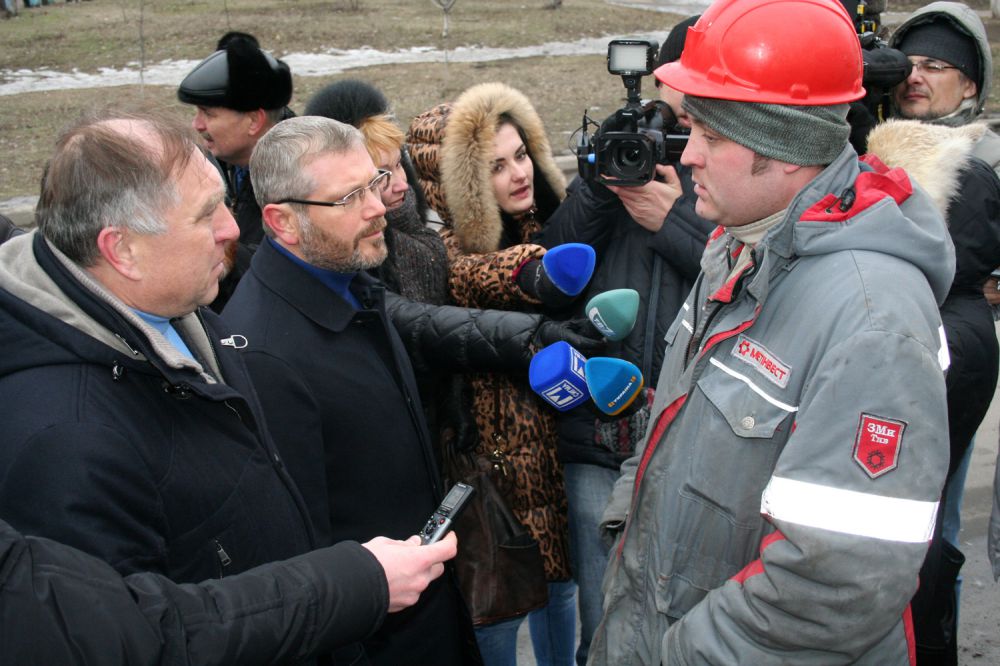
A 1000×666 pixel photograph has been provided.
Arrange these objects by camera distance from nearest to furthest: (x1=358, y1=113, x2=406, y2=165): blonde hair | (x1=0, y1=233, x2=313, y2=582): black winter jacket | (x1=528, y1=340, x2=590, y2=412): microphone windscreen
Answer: (x1=0, y1=233, x2=313, y2=582): black winter jacket, (x1=528, y1=340, x2=590, y2=412): microphone windscreen, (x1=358, y1=113, x2=406, y2=165): blonde hair

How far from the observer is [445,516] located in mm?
2117

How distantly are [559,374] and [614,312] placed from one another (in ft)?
0.81

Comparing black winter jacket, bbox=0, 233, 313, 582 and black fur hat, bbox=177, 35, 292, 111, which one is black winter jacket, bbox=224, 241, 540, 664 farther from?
black fur hat, bbox=177, 35, 292, 111

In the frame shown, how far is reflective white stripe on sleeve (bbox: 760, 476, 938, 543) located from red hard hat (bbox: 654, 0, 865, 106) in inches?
28.8

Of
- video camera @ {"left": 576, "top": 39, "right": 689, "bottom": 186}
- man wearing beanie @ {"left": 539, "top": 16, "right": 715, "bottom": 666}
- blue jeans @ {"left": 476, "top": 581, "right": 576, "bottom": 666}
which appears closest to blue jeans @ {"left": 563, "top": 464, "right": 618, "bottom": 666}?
man wearing beanie @ {"left": 539, "top": 16, "right": 715, "bottom": 666}

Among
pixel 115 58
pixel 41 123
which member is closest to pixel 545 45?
pixel 115 58

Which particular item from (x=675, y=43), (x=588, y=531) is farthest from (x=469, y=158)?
(x=588, y=531)

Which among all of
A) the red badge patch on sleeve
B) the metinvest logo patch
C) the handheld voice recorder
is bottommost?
the handheld voice recorder

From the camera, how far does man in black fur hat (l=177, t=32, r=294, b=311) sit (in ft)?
11.2

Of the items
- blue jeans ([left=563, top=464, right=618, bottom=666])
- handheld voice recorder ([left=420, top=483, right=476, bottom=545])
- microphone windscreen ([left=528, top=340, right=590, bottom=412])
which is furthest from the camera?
blue jeans ([left=563, top=464, right=618, bottom=666])

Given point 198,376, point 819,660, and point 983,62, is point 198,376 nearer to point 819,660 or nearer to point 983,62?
point 819,660

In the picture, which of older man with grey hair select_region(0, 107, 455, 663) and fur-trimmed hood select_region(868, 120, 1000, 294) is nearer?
older man with grey hair select_region(0, 107, 455, 663)

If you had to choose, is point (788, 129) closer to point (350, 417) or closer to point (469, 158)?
point (350, 417)

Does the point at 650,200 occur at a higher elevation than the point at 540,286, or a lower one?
higher
